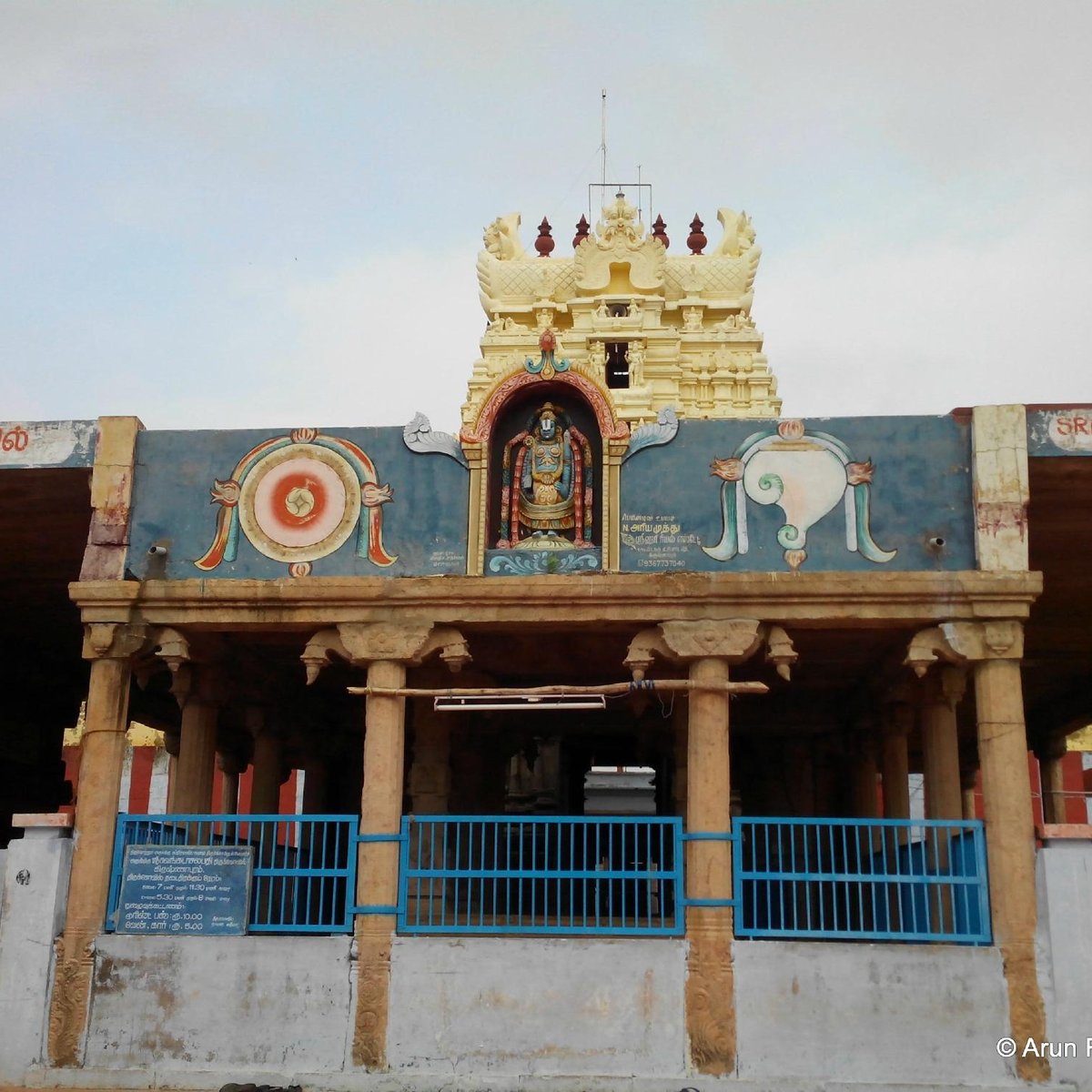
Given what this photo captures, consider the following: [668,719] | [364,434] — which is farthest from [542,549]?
[668,719]

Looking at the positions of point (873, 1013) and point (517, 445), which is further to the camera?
point (517, 445)

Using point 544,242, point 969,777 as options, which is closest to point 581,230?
point 544,242

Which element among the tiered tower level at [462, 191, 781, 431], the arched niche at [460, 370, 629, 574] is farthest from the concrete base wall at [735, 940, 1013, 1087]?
the tiered tower level at [462, 191, 781, 431]

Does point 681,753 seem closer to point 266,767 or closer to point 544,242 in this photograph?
point 266,767

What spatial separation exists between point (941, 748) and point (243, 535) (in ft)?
25.8

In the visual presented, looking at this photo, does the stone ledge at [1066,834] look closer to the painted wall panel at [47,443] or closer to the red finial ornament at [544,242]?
the painted wall panel at [47,443]

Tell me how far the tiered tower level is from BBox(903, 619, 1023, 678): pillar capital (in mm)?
16393

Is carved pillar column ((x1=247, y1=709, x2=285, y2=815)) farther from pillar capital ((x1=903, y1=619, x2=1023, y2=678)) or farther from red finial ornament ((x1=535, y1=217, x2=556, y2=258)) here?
red finial ornament ((x1=535, y1=217, x2=556, y2=258))

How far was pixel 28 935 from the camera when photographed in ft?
41.8

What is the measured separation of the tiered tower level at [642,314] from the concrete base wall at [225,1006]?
18.1 meters

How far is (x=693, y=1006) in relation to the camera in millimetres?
11906

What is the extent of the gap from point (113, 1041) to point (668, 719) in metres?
8.31

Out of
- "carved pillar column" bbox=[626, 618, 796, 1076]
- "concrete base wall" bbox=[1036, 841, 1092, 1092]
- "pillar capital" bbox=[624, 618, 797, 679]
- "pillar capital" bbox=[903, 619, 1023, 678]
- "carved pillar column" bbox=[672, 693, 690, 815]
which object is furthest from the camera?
"carved pillar column" bbox=[672, 693, 690, 815]

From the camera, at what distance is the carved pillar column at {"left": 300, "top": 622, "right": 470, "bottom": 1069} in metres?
12.2
